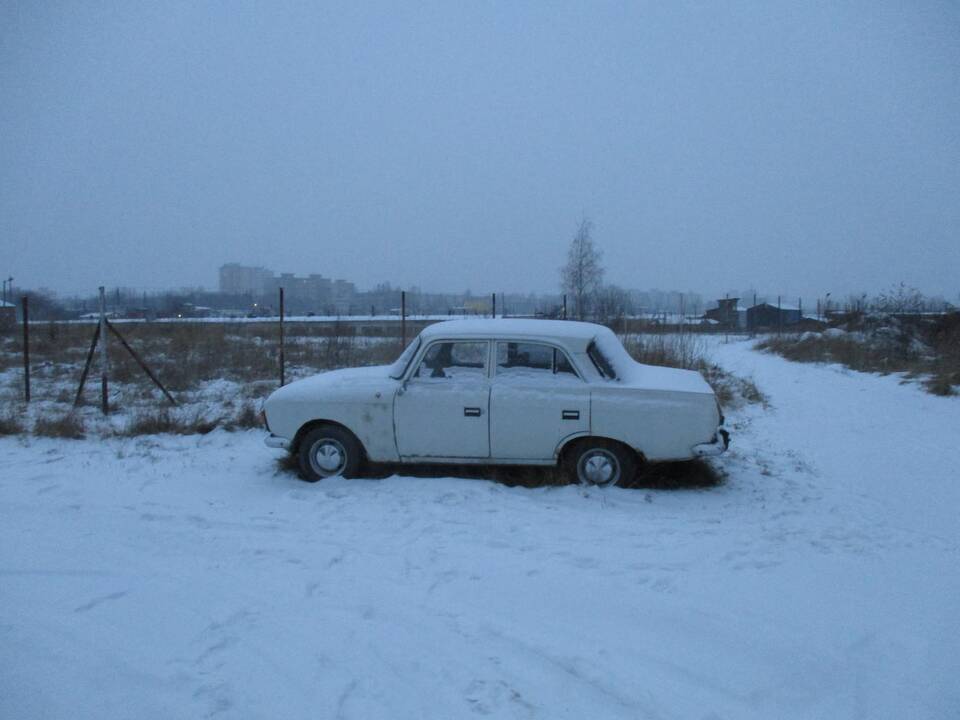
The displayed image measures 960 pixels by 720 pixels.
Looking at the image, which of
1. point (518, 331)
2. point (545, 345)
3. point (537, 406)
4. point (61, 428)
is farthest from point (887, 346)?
point (61, 428)

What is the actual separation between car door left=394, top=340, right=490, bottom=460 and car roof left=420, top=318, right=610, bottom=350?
0.10 meters

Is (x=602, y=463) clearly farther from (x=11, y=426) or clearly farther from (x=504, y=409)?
(x=11, y=426)

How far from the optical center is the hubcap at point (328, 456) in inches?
265

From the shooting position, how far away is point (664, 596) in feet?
13.2

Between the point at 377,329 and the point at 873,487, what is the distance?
24439 millimetres

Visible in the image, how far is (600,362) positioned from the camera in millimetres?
6523

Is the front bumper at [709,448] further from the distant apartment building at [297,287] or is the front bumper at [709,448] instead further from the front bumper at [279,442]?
the distant apartment building at [297,287]

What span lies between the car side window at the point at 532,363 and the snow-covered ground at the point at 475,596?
1060mm

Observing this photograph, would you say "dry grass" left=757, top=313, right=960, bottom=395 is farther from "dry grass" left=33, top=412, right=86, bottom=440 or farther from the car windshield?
"dry grass" left=33, top=412, right=86, bottom=440

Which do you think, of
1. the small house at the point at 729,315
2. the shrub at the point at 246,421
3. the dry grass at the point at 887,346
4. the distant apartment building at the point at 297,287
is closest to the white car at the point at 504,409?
the shrub at the point at 246,421

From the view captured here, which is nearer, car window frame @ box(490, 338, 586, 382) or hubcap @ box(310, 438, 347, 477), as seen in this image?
car window frame @ box(490, 338, 586, 382)

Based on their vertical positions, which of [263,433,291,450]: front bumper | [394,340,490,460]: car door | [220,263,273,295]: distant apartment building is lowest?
[263,433,291,450]: front bumper

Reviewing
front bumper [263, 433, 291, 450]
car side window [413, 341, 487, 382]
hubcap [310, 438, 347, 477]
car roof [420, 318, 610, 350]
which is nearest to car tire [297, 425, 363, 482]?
hubcap [310, 438, 347, 477]

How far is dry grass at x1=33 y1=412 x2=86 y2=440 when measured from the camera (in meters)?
8.87
